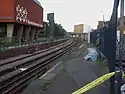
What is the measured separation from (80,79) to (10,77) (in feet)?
13.4

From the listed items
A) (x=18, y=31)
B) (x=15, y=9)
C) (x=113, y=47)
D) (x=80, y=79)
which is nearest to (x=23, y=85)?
(x=80, y=79)

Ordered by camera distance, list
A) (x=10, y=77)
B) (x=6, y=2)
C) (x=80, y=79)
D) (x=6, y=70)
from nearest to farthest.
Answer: (x=80, y=79) < (x=10, y=77) < (x=6, y=70) < (x=6, y=2)

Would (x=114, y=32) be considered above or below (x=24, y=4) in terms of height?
below

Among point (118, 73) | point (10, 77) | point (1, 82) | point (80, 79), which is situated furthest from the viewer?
point (10, 77)

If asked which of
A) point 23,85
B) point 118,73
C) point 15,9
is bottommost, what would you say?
point 23,85

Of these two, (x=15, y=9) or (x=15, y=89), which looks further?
(x=15, y=9)

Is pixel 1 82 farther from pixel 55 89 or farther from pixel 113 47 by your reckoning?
pixel 113 47

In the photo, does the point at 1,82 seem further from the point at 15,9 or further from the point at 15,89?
the point at 15,9

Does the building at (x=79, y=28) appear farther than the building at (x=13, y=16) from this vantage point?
Yes

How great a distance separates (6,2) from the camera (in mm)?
53344

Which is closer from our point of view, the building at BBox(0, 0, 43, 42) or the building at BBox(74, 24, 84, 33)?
the building at BBox(0, 0, 43, 42)

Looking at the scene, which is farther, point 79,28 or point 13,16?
point 79,28

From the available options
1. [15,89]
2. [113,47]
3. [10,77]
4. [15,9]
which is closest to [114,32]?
[113,47]

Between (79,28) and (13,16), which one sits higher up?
(79,28)
